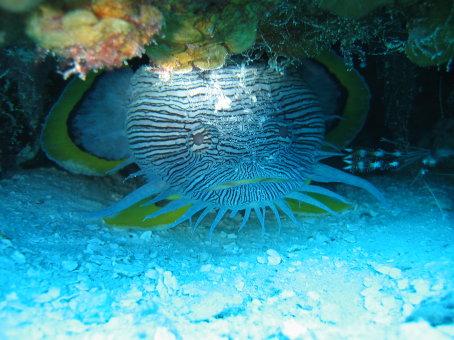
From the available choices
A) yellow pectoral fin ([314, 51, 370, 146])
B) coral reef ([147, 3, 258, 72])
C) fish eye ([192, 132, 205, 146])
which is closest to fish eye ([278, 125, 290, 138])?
fish eye ([192, 132, 205, 146])

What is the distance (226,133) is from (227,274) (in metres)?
1.18

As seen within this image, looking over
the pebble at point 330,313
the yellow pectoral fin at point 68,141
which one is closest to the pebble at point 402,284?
the pebble at point 330,313

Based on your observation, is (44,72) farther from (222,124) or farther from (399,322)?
(399,322)

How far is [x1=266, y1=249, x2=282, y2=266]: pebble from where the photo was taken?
317 cm

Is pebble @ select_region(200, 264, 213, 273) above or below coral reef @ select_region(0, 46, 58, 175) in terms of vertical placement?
below

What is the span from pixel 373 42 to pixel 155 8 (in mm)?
2230

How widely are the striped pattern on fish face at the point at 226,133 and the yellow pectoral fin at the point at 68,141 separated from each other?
952mm

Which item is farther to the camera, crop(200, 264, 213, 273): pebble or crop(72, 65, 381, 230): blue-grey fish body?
crop(72, 65, 381, 230): blue-grey fish body

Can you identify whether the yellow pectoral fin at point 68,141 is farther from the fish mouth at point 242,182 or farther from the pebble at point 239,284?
the pebble at point 239,284

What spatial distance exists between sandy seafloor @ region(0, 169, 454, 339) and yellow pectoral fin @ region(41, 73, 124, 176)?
39cm

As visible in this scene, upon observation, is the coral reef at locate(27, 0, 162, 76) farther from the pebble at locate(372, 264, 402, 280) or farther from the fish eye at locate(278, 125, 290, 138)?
the pebble at locate(372, 264, 402, 280)

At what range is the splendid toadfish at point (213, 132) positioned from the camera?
3.29m

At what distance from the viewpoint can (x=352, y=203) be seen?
439cm

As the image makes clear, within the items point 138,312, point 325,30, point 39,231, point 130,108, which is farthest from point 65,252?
point 325,30
